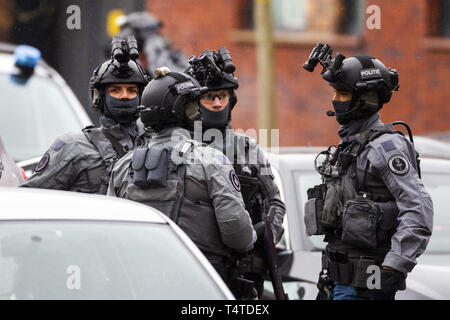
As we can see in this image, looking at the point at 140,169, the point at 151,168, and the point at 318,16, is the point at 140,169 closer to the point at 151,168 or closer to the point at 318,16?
the point at 151,168

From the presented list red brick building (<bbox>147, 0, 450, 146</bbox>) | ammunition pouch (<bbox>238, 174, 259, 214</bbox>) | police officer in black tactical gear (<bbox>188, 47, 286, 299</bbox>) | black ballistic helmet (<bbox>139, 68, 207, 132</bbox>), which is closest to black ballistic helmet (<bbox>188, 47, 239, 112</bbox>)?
police officer in black tactical gear (<bbox>188, 47, 286, 299</bbox>)

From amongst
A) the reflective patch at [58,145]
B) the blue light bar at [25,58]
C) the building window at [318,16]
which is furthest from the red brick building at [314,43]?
the reflective patch at [58,145]

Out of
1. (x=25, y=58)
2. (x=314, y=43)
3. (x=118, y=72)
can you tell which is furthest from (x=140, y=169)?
(x=314, y=43)

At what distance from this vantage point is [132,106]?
20.2 feet

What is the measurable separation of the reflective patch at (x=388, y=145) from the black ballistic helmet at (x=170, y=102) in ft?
3.05

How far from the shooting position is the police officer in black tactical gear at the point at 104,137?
5852mm

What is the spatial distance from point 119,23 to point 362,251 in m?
8.22

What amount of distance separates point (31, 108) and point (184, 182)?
11.7 feet

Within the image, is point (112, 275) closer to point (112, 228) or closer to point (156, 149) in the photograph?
point (112, 228)

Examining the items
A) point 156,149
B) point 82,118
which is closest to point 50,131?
point 82,118

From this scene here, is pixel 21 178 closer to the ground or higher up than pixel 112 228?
closer to the ground

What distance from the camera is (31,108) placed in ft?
27.9

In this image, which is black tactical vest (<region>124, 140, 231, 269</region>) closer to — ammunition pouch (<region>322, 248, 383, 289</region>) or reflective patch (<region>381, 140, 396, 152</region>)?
ammunition pouch (<region>322, 248, 383, 289</region>)

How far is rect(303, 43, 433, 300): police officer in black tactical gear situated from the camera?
509 cm
